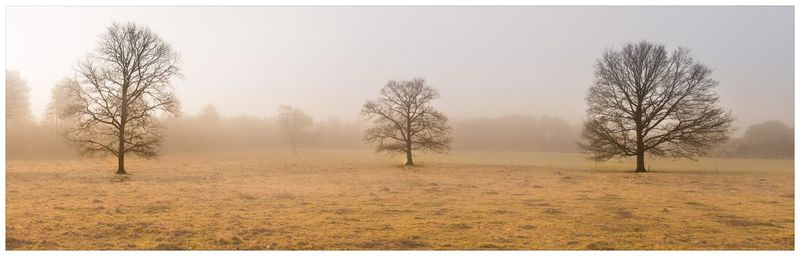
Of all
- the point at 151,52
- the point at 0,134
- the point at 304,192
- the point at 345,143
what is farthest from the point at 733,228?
the point at 345,143

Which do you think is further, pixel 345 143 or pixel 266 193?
pixel 345 143

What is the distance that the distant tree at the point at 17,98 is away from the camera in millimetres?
59031

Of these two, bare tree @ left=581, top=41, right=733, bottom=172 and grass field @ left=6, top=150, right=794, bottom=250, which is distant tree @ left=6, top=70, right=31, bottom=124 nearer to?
grass field @ left=6, top=150, right=794, bottom=250

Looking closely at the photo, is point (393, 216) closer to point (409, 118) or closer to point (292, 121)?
point (409, 118)

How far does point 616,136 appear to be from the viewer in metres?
38.1

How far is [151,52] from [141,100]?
11.2 feet

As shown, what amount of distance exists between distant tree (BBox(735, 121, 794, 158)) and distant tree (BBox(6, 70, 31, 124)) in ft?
300

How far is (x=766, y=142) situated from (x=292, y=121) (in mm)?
68097

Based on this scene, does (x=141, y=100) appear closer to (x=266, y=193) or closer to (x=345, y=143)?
(x=266, y=193)

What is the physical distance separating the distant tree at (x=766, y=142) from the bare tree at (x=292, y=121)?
2552 inches

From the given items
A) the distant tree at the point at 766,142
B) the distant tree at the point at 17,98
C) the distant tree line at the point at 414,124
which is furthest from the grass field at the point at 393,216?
the distant tree at the point at 17,98

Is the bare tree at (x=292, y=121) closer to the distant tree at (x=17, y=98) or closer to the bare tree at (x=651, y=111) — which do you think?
the distant tree at (x=17, y=98)

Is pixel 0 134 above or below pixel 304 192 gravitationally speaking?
above

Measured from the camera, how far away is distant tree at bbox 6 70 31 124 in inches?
2324
